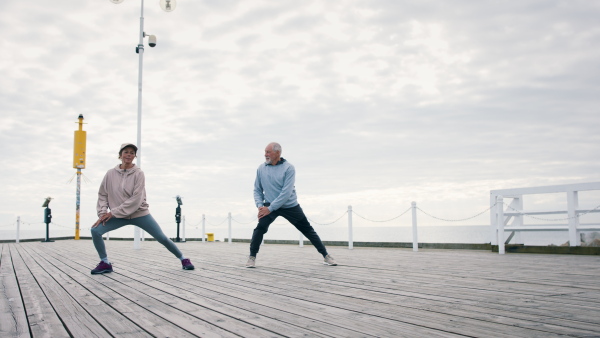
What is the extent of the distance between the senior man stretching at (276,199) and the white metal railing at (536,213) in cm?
428

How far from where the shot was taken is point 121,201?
19.7 feet

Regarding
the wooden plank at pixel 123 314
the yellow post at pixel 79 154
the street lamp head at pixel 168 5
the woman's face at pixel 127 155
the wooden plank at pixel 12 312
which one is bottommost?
the wooden plank at pixel 12 312

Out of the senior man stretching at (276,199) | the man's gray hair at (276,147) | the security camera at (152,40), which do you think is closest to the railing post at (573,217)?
the senior man stretching at (276,199)

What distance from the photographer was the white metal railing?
29.1 ft

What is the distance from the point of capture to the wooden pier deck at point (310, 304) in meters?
2.61

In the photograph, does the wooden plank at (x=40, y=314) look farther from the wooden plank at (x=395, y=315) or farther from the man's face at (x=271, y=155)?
the man's face at (x=271, y=155)

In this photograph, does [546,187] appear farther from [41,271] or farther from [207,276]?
[41,271]

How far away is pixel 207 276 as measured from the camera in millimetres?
5453

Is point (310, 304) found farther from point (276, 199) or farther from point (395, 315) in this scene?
point (276, 199)

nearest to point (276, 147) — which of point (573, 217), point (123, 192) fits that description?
point (123, 192)

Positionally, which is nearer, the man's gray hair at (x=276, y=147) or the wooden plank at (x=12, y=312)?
the wooden plank at (x=12, y=312)

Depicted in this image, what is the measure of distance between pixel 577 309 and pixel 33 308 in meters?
3.69

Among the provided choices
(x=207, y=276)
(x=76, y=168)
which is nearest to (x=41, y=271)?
(x=207, y=276)

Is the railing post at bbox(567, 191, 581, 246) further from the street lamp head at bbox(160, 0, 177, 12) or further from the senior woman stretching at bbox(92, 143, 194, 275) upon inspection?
the street lamp head at bbox(160, 0, 177, 12)
